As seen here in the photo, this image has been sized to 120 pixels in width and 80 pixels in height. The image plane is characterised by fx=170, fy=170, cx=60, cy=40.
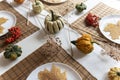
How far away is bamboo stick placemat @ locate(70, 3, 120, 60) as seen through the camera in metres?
0.76

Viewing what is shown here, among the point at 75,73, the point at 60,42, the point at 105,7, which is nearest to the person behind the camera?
the point at 75,73

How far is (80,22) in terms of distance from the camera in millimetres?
958

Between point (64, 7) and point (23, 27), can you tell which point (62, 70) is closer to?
point (23, 27)

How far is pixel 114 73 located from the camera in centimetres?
68

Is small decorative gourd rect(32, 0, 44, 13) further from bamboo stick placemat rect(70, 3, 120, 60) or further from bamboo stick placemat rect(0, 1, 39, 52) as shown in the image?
bamboo stick placemat rect(70, 3, 120, 60)

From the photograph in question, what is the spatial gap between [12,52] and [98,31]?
450mm

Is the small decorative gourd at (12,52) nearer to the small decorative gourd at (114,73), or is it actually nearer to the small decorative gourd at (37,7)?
the small decorative gourd at (37,7)

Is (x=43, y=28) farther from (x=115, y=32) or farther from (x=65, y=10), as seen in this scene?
(x=115, y=32)

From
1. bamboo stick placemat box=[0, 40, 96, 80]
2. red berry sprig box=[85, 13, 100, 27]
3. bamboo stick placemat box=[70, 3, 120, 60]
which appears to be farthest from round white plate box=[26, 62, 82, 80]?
red berry sprig box=[85, 13, 100, 27]

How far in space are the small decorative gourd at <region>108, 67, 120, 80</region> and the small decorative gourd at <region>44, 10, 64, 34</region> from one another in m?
0.34

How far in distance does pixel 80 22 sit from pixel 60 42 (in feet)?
0.65

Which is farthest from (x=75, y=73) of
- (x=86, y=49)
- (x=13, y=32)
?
(x=13, y=32)

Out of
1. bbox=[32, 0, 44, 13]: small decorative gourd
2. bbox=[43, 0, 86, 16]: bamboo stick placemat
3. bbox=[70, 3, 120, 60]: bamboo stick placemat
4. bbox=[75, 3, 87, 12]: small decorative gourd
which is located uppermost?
bbox=[32, 0, 44, 13]: small decorative gourd

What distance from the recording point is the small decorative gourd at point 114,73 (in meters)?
0.66
